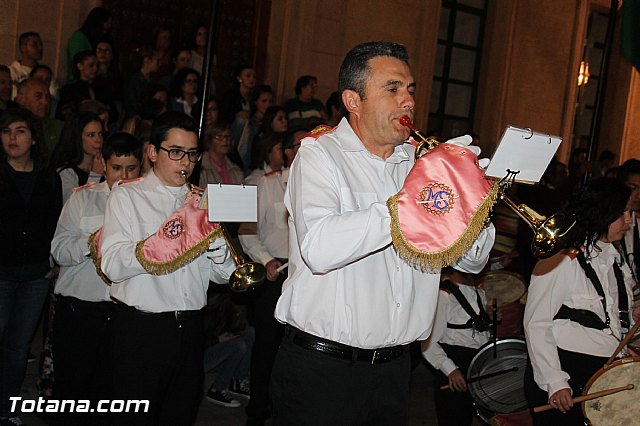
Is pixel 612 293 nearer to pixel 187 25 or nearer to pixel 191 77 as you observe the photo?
pixel 191 77

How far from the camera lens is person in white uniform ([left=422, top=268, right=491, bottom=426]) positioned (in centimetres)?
533

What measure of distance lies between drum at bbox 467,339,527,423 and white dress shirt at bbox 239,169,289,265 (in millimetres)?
1687

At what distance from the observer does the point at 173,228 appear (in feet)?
13.6

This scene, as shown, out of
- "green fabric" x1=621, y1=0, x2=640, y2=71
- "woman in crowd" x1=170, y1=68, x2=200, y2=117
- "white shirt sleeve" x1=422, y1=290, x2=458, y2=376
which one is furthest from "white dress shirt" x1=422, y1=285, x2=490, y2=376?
"woman in crowd" x1=170, y1=68, x2=200, y2=117

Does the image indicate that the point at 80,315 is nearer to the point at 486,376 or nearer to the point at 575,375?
the point at 486,376

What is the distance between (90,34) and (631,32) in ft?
18.4

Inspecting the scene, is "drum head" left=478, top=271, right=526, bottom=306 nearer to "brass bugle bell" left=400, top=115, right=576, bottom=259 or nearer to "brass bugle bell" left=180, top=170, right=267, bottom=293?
"brass bugle bell" left=180, top=170, right=267, bottom=293

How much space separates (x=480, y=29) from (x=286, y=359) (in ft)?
40.2

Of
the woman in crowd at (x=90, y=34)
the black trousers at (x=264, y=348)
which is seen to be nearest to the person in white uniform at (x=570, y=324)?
the black trousers at (x=264, y=348)

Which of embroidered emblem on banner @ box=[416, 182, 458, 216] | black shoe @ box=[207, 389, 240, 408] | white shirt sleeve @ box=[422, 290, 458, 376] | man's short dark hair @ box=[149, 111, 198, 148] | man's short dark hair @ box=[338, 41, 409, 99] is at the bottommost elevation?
black shoe @ box=[207, 389, 240, 408]

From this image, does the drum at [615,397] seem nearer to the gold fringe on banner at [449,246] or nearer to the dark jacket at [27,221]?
the gold fringe on banner at [449,246]

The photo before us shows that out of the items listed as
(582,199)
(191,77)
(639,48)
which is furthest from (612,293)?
(191,77)

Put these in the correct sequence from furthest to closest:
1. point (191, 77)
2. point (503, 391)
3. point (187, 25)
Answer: point (187, 25), point (191, 77), point (503, 391)

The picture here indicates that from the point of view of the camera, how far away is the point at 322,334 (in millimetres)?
3230
